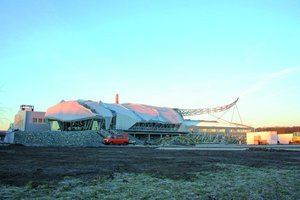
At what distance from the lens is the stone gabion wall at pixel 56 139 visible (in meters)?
35.7

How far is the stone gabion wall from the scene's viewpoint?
35.7 meters

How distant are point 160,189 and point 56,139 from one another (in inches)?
1425

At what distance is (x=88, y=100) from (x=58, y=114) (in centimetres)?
922

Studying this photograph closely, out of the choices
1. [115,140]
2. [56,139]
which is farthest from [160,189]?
[56,139]

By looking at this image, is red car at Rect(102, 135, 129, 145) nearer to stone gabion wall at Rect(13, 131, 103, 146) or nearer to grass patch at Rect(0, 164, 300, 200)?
stone gabion wall at Rect(13, 131, 103, 146)

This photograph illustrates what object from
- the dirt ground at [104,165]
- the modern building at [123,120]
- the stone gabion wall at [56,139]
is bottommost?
the stone gabion wall at [56,139]

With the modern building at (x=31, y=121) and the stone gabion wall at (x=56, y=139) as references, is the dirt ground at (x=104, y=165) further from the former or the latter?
the modern building at (x=31, y=121)

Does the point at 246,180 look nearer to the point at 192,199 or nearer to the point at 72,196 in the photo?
the point at 192,199

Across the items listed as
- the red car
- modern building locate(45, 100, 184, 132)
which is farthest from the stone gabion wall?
modern building locate(45, 100, 184, 132)

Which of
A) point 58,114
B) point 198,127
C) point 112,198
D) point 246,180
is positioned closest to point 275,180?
point 246,180

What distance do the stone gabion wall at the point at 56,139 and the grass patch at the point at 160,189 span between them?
32.1 metres

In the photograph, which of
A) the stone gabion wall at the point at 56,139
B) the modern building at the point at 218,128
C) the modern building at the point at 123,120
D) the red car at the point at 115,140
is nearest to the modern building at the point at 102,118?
the modern building at the point at 123,120

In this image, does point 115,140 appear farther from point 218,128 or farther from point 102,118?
point 218,128

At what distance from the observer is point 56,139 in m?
37.7
